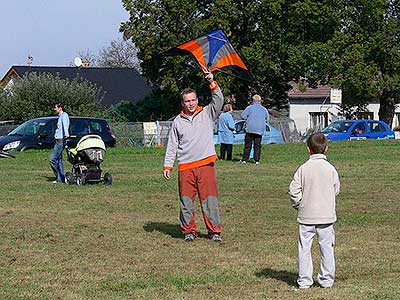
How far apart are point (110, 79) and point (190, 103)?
66953 millimetres

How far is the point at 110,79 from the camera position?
255 feet

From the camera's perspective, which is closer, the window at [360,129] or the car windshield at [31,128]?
the car windshield at [31,128]

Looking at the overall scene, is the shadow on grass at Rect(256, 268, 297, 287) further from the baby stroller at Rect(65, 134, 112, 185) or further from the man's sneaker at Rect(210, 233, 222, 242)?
the baby stroller at Rect(65, 134, 112, 185)

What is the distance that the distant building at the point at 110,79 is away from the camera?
246 feet

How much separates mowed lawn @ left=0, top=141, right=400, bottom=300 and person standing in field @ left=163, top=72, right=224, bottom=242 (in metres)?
0.29

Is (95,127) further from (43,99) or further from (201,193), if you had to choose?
(201,193)

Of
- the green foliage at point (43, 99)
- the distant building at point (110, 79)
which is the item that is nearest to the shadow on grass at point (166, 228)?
the green foliage at point (43, 99)

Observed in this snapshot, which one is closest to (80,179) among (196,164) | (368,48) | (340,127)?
(196,164)

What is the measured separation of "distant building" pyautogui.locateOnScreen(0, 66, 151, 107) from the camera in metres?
75.0

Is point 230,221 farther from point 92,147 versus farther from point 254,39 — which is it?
point 254,39

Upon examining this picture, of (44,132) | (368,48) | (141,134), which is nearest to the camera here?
(44,132)

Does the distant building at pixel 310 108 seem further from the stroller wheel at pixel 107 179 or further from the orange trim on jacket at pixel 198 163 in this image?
the orange trim on jacket at pixel 198 163

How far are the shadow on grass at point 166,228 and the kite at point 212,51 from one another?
A: 91.5 inches

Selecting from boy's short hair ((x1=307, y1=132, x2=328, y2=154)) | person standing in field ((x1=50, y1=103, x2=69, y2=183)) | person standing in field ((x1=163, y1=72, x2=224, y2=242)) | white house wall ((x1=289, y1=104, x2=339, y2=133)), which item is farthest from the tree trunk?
boy's short hair ((x1=307, y1=132, x2=328, y2=154))
